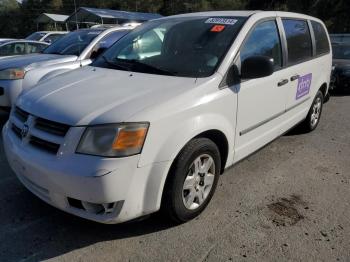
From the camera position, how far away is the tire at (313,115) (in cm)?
571

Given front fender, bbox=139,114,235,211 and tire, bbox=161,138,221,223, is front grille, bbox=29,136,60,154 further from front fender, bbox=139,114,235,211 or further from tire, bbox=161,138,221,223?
tire, bbox=161,138,221,223

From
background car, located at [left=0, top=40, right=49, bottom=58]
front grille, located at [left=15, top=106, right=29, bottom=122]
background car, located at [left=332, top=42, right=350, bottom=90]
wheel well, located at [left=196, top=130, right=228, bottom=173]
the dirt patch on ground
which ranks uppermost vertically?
front grille, located at [left=15, top=106, right=29, bottom=122]

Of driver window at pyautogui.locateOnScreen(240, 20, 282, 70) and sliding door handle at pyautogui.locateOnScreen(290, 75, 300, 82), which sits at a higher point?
driver window at pyautogui.locateOnScreen(240, 20, 282, 70)

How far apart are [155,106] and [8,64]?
4.20 metres

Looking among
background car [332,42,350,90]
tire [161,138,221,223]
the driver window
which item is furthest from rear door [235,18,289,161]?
background car [332,42,350,90]

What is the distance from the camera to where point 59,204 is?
112 inches

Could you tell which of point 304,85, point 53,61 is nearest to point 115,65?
point 304,85

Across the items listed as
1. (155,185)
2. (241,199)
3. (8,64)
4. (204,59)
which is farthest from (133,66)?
(8,64)

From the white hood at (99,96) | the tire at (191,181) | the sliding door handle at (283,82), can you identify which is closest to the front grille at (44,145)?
the white hood at (99,96)

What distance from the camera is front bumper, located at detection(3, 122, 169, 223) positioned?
8.59 ft

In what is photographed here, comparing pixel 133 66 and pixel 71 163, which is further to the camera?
pixel 133 66

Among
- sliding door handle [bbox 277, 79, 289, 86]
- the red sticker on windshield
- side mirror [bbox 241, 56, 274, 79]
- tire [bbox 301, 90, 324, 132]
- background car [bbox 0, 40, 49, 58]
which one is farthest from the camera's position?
background car [bbox 0, 40, 49, 58]

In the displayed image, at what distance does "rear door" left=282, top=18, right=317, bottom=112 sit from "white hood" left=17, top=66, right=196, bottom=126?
1.74 meters

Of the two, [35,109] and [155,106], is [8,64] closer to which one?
[35,109]
